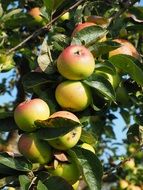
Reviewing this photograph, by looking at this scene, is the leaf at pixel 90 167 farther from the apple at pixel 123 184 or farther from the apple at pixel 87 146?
the apple at pixel 123 184

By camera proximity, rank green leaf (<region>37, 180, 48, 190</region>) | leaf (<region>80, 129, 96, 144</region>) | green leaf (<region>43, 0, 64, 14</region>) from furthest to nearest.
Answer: green leaf (<region>43, 0, 64, 14</region>), leaf (<region>80, 129, 96, 144</region>), green leaf (<region>37, 180, 48, 190</region>)

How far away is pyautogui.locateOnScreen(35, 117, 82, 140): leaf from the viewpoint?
1.02 m

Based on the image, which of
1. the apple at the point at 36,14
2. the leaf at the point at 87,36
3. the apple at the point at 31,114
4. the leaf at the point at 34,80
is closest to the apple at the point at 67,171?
the apple at the point at 31,114

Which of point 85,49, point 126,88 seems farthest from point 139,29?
point 85,49

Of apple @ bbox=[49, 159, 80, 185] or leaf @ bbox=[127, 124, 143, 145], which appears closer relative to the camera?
apple @ bbox=[49, 159, 80, 185]

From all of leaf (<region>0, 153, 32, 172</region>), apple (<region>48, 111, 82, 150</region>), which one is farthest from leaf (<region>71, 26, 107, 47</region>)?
leaf (<region>0, 153, 32, 172</region>)

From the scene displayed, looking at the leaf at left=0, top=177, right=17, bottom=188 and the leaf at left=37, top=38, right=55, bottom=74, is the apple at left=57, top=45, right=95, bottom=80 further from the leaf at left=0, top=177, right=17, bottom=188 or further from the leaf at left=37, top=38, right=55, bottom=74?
the leaf at left=0, top=177, right=17, bottom=188

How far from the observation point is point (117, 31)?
134 cm

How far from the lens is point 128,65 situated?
3.74 ft

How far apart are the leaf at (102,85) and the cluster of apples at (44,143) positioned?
92 mm

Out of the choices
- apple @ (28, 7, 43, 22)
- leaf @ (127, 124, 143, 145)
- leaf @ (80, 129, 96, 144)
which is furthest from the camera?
apple @ (28, 7, 43, 22)

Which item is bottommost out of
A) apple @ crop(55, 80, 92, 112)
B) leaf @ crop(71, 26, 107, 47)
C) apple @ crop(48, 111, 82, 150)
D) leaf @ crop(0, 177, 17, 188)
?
leaf @ crop(0, 177, 17, 188)

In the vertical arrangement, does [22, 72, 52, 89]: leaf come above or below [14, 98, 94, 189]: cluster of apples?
above

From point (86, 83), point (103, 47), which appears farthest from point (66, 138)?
point (103, 47)
